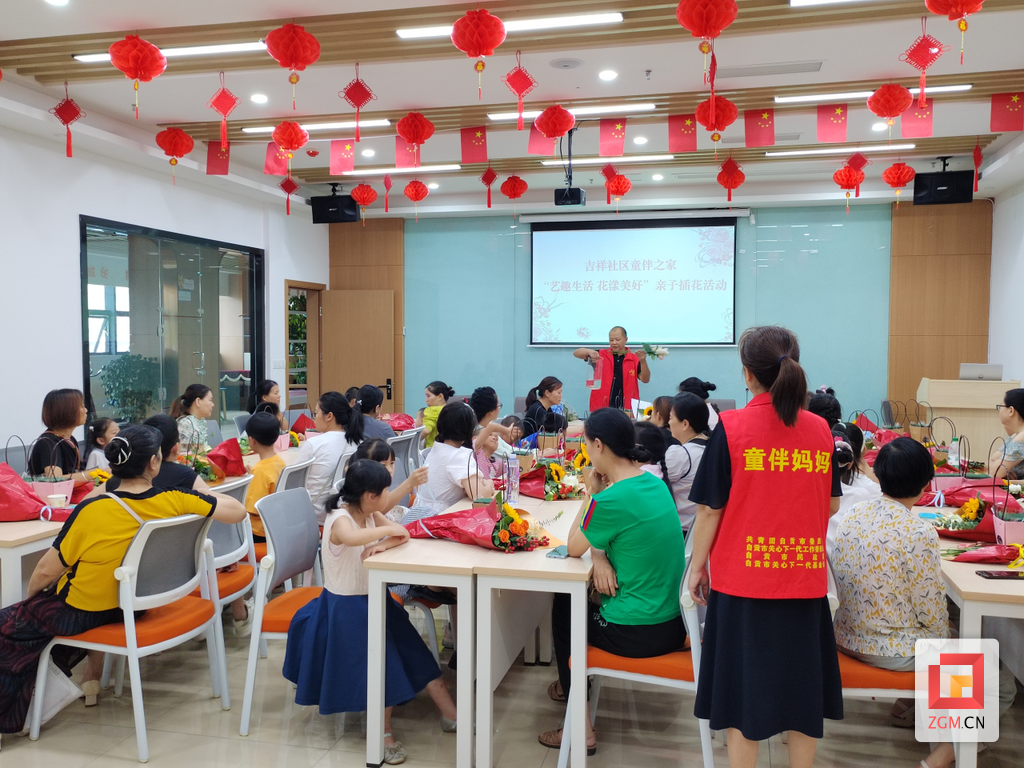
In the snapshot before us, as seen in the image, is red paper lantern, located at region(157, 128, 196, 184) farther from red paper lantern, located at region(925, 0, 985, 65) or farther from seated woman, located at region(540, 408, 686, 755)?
red paper lantern, located at region(925, 0, 985, 65)

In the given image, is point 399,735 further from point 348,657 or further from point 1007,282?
point 1007,282

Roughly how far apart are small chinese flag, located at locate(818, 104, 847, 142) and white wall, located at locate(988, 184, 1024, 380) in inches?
123

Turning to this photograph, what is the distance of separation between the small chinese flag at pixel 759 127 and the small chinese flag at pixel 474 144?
2.23 m

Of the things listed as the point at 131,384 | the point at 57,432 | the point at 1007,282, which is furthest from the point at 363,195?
the point at 1007,282

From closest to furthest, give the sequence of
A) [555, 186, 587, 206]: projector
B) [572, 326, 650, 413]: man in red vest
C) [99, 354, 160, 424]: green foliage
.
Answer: [99, 354, 160, 424]: green foliage, [572, 326, 650, 413]: man in red vest, [555, 186, 587, 206]: projector

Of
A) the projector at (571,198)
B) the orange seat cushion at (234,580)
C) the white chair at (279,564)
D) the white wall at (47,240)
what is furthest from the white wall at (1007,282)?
the white wall at (47,240)

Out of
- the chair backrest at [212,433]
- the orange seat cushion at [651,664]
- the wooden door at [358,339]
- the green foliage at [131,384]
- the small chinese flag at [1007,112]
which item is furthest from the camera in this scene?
the wooden door at [358,339]

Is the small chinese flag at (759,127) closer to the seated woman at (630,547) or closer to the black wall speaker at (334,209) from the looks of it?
the seated woman at (630,547)

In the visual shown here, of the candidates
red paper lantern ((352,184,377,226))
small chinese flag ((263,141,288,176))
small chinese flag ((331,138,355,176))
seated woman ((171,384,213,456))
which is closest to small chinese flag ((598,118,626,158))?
small chinese flag ((331,138,355,176))

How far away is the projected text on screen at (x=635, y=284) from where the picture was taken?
30.9 feet

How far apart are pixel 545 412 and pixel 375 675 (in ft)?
10.5

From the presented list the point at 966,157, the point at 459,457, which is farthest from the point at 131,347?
the point at 966,157

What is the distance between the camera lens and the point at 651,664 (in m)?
2.47

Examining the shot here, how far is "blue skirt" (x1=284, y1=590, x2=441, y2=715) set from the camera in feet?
9.04
